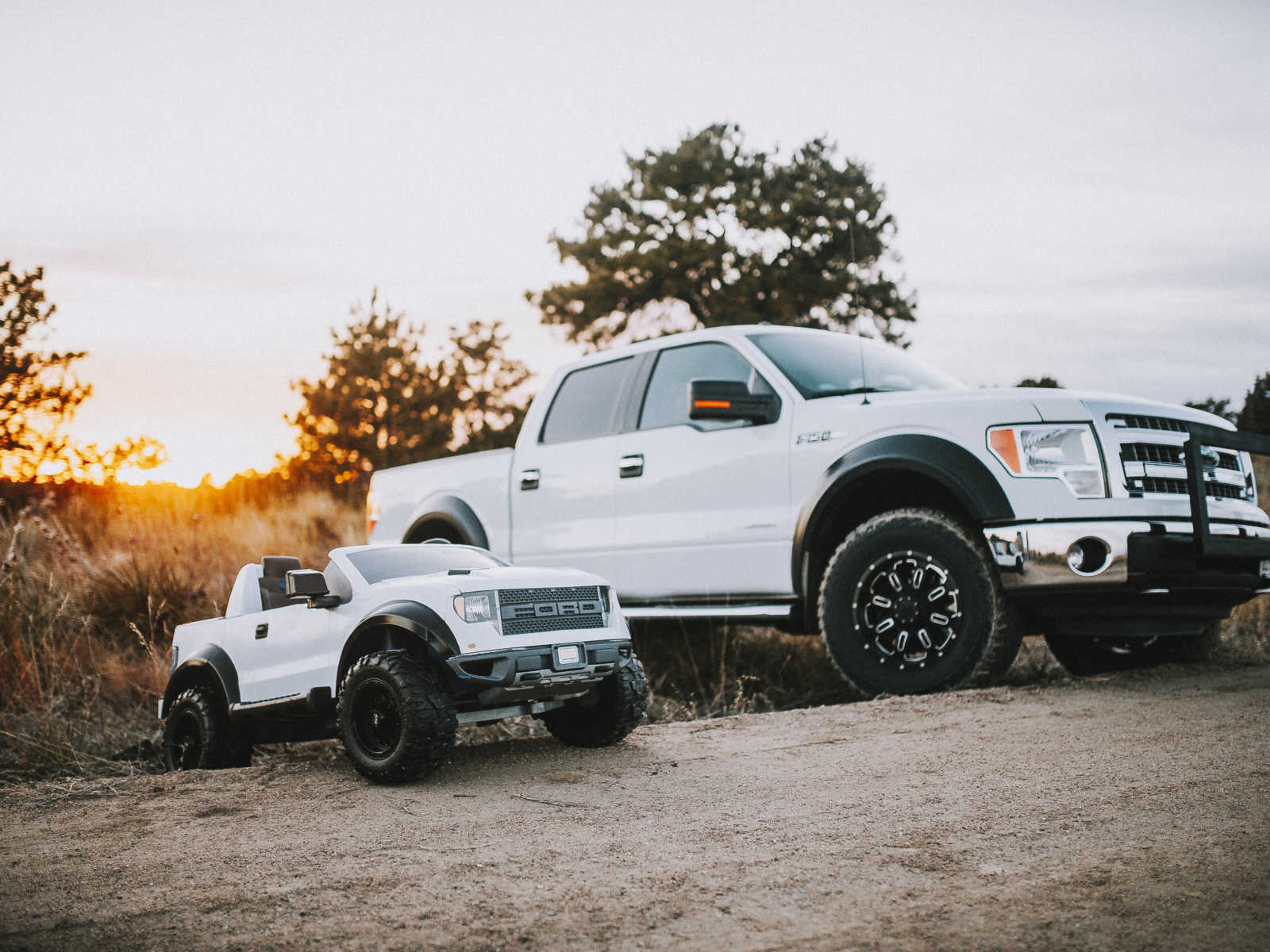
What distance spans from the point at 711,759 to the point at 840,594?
1.39 meters

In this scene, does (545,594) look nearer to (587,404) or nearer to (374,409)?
(587,404)

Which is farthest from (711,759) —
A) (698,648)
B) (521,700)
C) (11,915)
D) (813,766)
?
(698,648)

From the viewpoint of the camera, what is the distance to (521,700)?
4801mm

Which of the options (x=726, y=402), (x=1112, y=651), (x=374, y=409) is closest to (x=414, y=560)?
(x=726, y=402)

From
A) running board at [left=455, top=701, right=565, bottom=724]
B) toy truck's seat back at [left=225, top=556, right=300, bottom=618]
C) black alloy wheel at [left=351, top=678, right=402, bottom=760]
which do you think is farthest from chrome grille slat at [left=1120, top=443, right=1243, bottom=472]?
toy truck's seat back at [left=225, top=556, right=300, bottom=618]

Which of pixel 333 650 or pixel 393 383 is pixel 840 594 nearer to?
pixel 333 650

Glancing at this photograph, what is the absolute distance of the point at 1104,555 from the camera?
5.50 m

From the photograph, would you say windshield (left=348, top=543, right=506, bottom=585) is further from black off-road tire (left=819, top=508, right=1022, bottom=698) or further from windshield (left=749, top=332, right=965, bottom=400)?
windshield (left=749, top=332, right=965, bottom=400)

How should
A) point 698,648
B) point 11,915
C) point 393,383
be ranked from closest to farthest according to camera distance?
1. point 11,915
2. point 698,648
3. point 393,383

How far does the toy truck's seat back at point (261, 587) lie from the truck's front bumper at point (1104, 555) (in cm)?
350

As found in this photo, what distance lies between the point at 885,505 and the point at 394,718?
9.92ft

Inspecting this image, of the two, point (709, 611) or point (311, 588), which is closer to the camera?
point (311, 588)

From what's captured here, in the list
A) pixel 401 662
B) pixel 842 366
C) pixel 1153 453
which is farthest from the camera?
pixel 842 366

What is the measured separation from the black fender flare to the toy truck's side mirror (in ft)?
8.30
